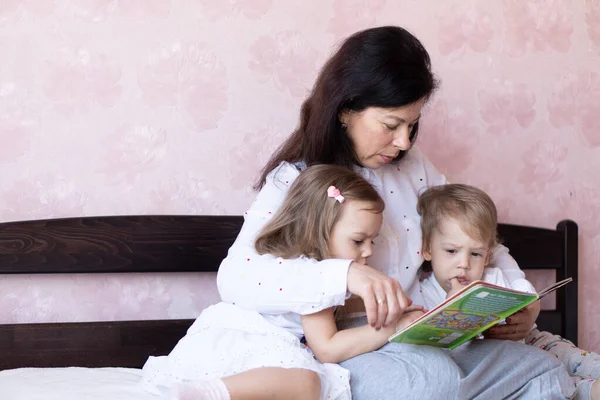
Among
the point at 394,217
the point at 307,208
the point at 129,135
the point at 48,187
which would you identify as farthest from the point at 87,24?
the point at 394,217

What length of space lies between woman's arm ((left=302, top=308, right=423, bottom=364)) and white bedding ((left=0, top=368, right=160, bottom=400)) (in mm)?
352

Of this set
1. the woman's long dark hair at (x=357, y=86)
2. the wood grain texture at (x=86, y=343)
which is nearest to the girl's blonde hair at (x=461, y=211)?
the woman's long dark hair at (x=357, y=86)

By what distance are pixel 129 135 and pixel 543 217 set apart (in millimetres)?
1268

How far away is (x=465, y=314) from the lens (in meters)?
1.41

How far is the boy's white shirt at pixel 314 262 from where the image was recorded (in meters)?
1.53

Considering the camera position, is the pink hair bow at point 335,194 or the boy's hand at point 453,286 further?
the boy's hand at point 453,286

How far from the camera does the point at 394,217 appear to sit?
1899 mm

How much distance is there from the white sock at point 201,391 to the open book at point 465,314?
1.06 feet

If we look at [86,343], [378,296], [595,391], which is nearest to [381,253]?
[378,296]

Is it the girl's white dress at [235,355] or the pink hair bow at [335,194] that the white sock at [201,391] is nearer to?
the girl's white dress at [235,355]

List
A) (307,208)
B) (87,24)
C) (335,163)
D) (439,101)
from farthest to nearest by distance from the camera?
(439,101), (87,24), (335,163), (307,208)

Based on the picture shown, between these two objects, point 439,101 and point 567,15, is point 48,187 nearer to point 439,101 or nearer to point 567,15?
point 439,101

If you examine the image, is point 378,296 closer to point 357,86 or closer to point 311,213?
point 311,213

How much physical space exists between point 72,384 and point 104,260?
14.4 inches
